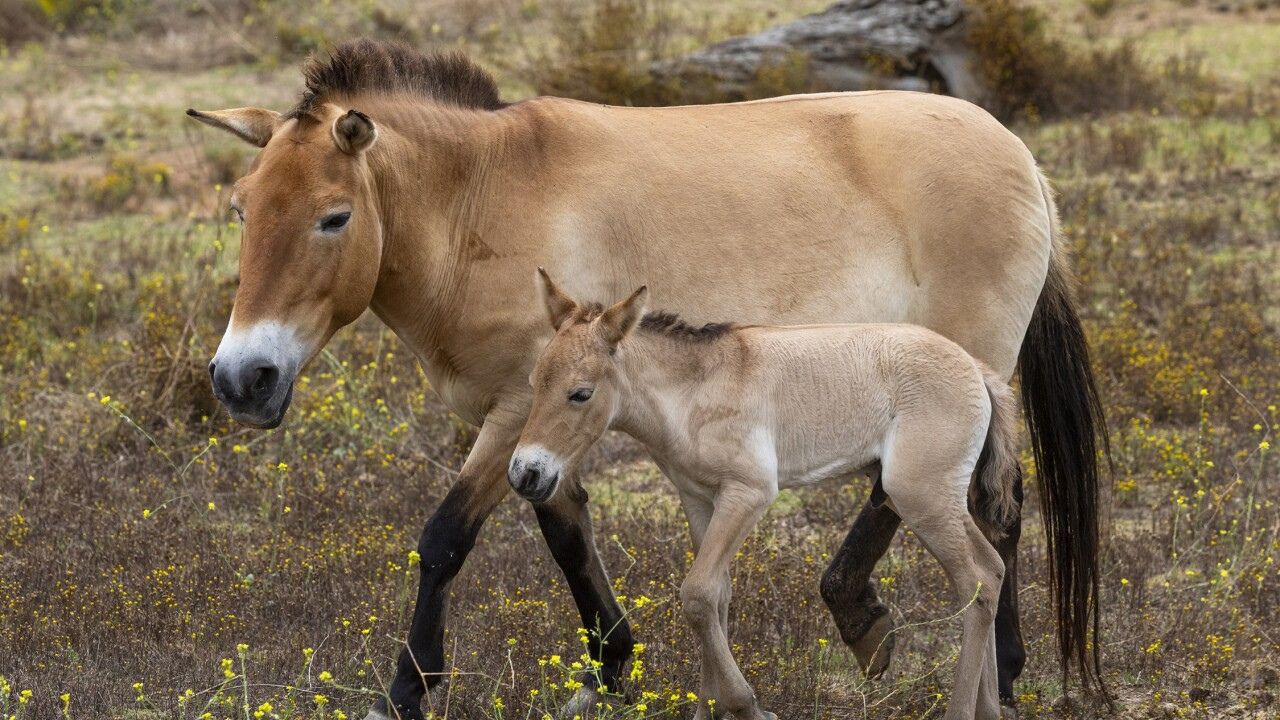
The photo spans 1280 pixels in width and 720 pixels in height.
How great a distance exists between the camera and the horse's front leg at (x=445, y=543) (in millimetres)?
4883

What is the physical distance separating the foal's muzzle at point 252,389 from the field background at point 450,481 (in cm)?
70

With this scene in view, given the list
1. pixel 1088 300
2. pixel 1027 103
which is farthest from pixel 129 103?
pixel 1088 300

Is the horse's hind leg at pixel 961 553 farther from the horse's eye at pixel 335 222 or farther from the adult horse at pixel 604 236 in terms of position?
the horse's eye at pixel 335 222

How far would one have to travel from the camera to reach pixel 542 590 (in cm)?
618

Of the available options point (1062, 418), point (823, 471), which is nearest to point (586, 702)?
point (823, 471)

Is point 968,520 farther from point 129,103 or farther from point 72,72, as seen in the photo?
point 72,72

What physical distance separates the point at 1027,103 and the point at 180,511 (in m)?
8.74

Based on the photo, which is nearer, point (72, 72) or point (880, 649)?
point (880, 649)

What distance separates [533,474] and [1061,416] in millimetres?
2414

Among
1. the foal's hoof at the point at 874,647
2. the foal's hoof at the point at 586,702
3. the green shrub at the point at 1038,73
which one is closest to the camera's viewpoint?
the foal's hoof at the point at 586,702

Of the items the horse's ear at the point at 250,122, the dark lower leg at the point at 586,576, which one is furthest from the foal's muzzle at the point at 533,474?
the horse's ear at the point at 250,122

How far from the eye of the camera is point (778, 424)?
4.56m

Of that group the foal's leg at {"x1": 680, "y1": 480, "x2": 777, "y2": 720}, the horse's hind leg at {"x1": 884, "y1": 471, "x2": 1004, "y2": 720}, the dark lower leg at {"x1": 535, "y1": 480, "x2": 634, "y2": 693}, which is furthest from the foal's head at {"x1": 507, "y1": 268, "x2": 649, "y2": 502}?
the dark lower leg at {"x1": 535, "y1": 480, "x2": 634, "y2": 693}

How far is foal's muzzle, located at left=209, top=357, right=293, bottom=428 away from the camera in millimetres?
4453
